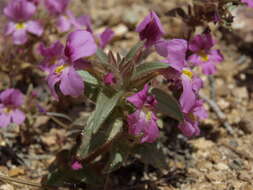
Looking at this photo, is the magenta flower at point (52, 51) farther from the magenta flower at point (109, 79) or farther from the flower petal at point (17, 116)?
the magenta flower at point (109, 79)

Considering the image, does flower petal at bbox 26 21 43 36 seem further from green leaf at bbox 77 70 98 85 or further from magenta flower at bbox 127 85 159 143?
magenta flower at bbox 127 85 159 143

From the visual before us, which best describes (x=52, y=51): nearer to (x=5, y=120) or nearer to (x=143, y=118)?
(x=5, y=120)

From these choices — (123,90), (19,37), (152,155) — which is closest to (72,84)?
(123,90)

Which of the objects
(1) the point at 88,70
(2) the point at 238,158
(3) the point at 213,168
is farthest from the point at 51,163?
(2) the point at 238,158

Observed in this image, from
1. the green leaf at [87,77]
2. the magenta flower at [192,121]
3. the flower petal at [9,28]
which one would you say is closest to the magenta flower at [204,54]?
the magenta flower at [192,121]

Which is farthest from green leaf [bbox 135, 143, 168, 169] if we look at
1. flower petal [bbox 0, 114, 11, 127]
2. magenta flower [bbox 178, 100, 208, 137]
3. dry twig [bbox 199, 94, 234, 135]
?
flower petal [bbox 0, 114, 11, 127]

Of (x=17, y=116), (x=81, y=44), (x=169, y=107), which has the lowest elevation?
(x=17, y=116)
